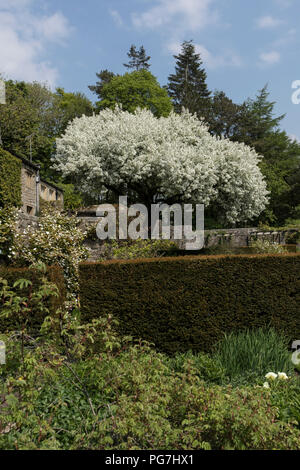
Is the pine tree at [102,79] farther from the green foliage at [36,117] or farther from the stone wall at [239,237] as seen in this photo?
the stone wall at [239,237]

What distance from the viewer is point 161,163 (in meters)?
18.4

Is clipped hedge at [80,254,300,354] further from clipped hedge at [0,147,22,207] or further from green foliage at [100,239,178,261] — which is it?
clipped hedge at [0,147,22,207]

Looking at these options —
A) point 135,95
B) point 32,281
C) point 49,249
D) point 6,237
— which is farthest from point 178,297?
point 135,95

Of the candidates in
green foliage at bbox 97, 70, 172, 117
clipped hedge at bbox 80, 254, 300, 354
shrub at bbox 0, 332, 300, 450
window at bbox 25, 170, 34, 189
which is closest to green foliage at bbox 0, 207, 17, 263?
clipped hedge at bbox 80, 254, 300, 354

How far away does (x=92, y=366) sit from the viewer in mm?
4047

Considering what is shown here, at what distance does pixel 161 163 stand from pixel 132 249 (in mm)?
9567

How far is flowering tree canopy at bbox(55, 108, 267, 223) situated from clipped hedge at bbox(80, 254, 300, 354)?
12.7 metres

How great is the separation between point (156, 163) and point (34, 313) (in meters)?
13.6

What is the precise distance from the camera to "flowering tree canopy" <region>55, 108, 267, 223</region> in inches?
A: 733

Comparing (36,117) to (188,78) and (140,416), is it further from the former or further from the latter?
(140,416)

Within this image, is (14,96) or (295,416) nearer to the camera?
(295,416)
